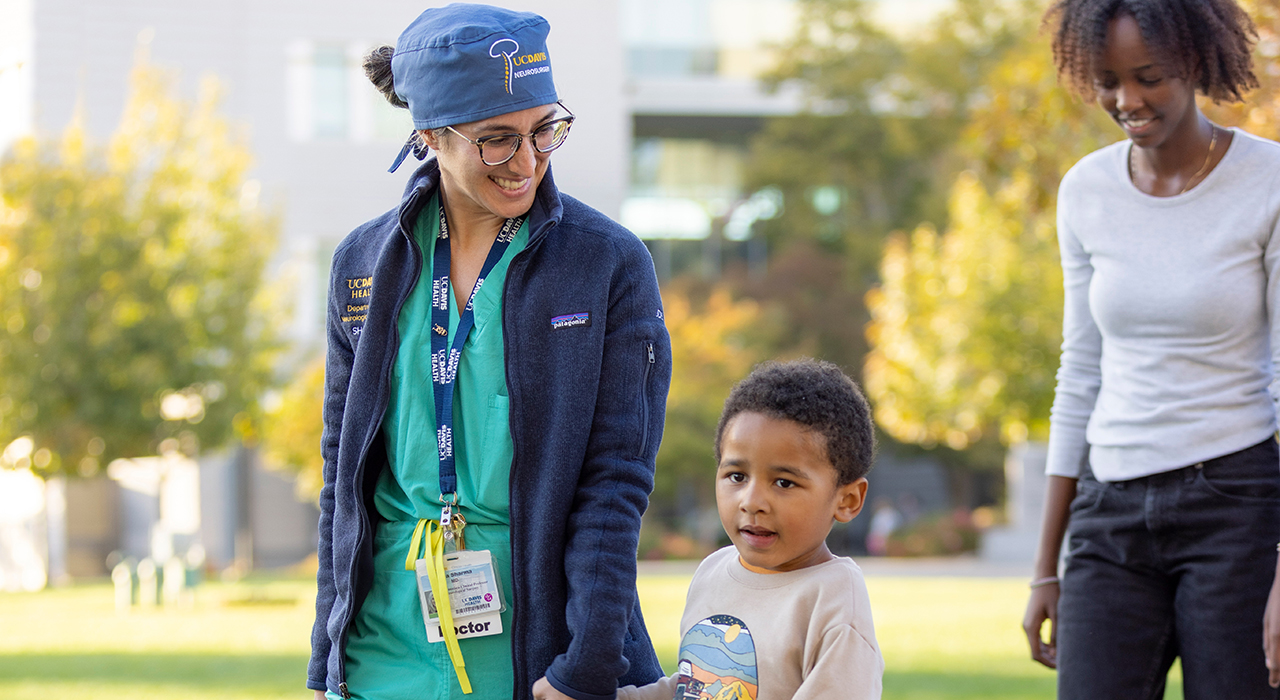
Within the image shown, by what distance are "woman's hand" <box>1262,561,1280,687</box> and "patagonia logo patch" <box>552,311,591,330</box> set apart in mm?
1539

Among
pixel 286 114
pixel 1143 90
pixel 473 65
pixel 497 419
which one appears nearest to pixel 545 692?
pixel 497 419

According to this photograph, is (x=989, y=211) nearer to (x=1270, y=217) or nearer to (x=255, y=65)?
(x=255, y=65)

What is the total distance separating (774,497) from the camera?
2.86m

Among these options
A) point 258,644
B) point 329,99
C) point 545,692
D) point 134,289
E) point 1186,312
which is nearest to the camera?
point 545,692

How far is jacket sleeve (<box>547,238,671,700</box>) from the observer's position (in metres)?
2.56

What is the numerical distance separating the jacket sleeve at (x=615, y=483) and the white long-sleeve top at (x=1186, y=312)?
1.19 m

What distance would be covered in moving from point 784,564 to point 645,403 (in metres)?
0.48

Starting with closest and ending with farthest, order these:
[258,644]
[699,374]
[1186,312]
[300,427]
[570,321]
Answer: [570,321], [1186,312], [258,644], [300,427], [699,374]

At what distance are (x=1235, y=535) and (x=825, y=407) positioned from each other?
987 mm

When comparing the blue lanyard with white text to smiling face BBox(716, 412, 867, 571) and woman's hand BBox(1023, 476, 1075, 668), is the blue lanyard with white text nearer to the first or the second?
smiling face BBox(716, 412, 867, 571)

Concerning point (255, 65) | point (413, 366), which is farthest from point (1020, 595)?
point (255, 65)

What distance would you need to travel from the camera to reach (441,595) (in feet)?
8.67

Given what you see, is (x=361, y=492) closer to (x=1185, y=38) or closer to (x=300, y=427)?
(x=1185, y=38)

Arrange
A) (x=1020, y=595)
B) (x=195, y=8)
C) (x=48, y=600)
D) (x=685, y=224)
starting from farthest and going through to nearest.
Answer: (x=685, y=224)
(x=195, y=8)
(x=48, y=600)
(x=1020, y=595)
